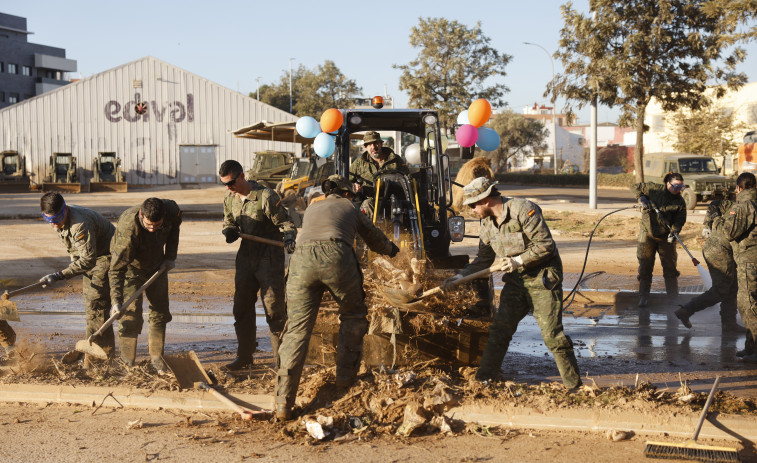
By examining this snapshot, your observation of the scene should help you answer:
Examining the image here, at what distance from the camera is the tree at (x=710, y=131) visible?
4084cm

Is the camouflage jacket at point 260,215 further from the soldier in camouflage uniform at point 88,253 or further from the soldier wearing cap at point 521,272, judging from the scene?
the soldier wearing cap at point 521,272

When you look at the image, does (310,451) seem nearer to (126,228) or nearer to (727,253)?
(126,228)

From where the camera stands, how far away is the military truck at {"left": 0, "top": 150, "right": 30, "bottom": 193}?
119ft

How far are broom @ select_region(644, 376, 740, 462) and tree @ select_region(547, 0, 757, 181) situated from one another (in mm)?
22192

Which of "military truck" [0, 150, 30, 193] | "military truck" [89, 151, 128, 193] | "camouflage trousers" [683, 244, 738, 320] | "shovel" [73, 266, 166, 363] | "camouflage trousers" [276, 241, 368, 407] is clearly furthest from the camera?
"military truck" [0, 150, 30, 193]

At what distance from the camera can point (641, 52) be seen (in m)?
25.8

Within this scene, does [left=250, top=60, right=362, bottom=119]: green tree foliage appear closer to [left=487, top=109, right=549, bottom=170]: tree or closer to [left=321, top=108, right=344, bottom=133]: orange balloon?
[left=487, top=109, right=549, bottom=170]: tree

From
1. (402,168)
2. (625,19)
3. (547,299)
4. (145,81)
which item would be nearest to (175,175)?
(145,81)

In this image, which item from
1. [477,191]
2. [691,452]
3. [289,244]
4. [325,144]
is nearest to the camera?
[691,452]

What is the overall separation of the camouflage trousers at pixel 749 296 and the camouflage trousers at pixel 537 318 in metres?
2.83

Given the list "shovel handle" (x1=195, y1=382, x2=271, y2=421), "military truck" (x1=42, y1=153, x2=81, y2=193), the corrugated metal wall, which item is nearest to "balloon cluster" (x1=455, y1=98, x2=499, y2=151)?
"shovel handle" (x1=195, y1=382, x2=271, y2=421)

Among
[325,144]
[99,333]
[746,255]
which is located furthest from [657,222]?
[99,333]

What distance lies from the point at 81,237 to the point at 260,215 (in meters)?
1.62

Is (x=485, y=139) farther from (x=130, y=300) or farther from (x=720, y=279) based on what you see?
(x=130, y=300)
